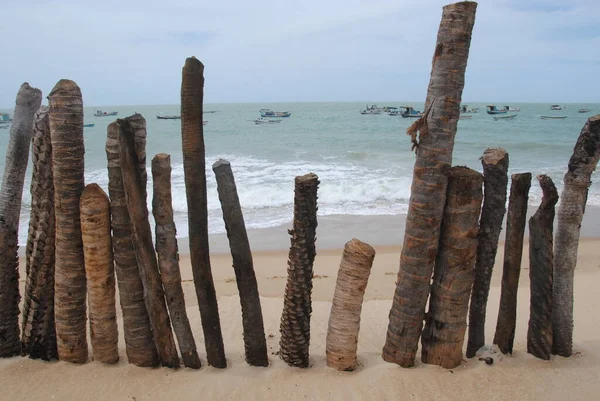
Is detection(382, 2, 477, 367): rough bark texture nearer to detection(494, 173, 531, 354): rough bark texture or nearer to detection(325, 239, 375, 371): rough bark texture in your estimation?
detection(325, 239, 375, 371): rough bark texture

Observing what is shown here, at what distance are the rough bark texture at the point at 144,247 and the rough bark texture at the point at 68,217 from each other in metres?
0.44

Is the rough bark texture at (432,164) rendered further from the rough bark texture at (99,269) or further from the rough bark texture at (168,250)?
the rough bark texture at (99,269)

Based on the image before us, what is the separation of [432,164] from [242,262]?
164cm

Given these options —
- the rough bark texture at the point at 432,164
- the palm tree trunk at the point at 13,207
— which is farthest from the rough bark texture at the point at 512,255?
the palm tree trunk at the point at 13,207

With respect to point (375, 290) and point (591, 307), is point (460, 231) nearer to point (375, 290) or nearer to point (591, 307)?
point (591, 307)

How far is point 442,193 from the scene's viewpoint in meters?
3.54

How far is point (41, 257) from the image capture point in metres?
3.77

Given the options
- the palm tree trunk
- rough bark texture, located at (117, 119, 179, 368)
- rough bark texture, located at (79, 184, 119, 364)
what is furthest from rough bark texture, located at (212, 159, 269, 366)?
the palm tree trunk

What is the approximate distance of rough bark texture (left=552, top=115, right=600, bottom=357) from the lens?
3734 mm

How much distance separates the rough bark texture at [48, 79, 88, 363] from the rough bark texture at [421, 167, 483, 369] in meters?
2.82

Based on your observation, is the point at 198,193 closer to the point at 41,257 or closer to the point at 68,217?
the point at 68,217

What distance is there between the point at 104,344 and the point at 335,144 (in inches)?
1272

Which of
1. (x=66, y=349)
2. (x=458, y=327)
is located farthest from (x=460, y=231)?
(x=66, y=349)

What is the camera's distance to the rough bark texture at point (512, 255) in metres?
3.72
